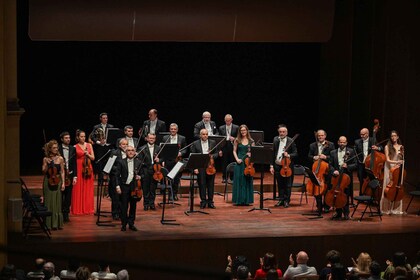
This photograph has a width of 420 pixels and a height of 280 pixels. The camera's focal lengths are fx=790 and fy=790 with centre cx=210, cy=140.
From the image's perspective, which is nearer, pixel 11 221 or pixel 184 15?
pixel 11 221

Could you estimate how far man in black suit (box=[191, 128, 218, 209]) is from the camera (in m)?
12.2

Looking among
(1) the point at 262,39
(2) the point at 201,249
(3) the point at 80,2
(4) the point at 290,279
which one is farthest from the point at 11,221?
(1) the point at 262,39

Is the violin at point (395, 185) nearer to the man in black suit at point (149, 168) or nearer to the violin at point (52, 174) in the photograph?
the man in black suit at point (149, 168)

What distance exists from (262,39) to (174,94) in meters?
2.69

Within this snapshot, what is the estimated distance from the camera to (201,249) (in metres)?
10.5

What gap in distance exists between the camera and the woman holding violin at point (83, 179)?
1147cm

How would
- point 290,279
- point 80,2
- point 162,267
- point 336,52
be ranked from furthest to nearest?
point 336,52, point 80,2, point 290,279, point 162,267

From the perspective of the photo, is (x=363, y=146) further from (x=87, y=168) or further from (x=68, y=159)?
(x=68, y=159)

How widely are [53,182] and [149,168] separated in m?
1.81

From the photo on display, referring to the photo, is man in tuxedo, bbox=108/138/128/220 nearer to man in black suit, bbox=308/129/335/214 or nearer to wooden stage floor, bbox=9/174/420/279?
wooden stage floor, bbox=9/174/420/279

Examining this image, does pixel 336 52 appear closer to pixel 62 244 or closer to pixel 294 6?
pixel 294 6

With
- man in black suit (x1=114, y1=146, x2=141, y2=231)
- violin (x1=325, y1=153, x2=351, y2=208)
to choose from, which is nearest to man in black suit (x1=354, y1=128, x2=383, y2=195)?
violin (x1=325, y1=153, x2=351, y2=208)

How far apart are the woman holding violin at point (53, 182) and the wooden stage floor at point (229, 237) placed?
0.21 m

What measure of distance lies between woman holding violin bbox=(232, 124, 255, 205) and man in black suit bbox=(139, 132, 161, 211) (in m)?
1.33
